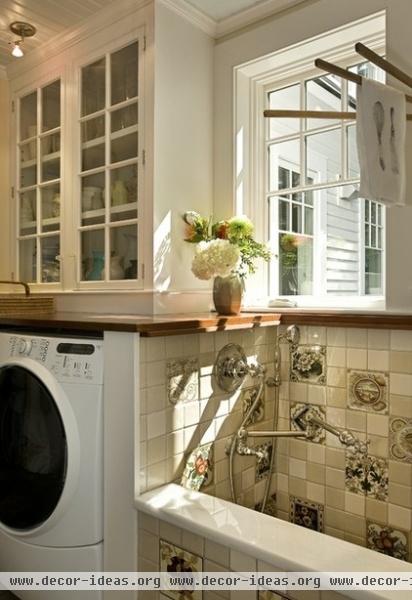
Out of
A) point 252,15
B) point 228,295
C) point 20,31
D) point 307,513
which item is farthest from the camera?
point 20,31

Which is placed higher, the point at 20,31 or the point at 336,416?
the point at 20,31

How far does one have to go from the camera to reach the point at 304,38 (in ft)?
6.03

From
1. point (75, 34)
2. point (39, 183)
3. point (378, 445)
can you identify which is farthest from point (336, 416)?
point (75, 34)

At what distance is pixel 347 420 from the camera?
1723 mm

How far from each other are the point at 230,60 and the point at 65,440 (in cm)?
174

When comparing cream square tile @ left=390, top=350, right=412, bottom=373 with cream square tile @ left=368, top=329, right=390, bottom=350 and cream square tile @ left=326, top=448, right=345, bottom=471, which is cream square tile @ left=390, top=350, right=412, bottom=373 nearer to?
cream square tile @ left=368, top=329, right=390, bottom=350

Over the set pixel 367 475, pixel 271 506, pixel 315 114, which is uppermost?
pixel 315 114

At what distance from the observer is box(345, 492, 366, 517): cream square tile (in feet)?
5.49

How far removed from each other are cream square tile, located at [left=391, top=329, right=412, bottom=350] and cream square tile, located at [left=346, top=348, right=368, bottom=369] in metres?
0.11

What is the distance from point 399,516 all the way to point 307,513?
377mm

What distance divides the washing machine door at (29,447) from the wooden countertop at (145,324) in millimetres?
159

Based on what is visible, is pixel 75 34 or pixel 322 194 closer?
pixel 322 194

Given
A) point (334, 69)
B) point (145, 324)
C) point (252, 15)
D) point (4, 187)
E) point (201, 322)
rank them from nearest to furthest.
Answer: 1. point (334, 69)
2. point (145, 324)
3. point (201, 322)
4. point (252, 15)
5. point (4, 187)

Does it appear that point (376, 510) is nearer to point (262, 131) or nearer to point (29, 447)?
point (29, 447)
